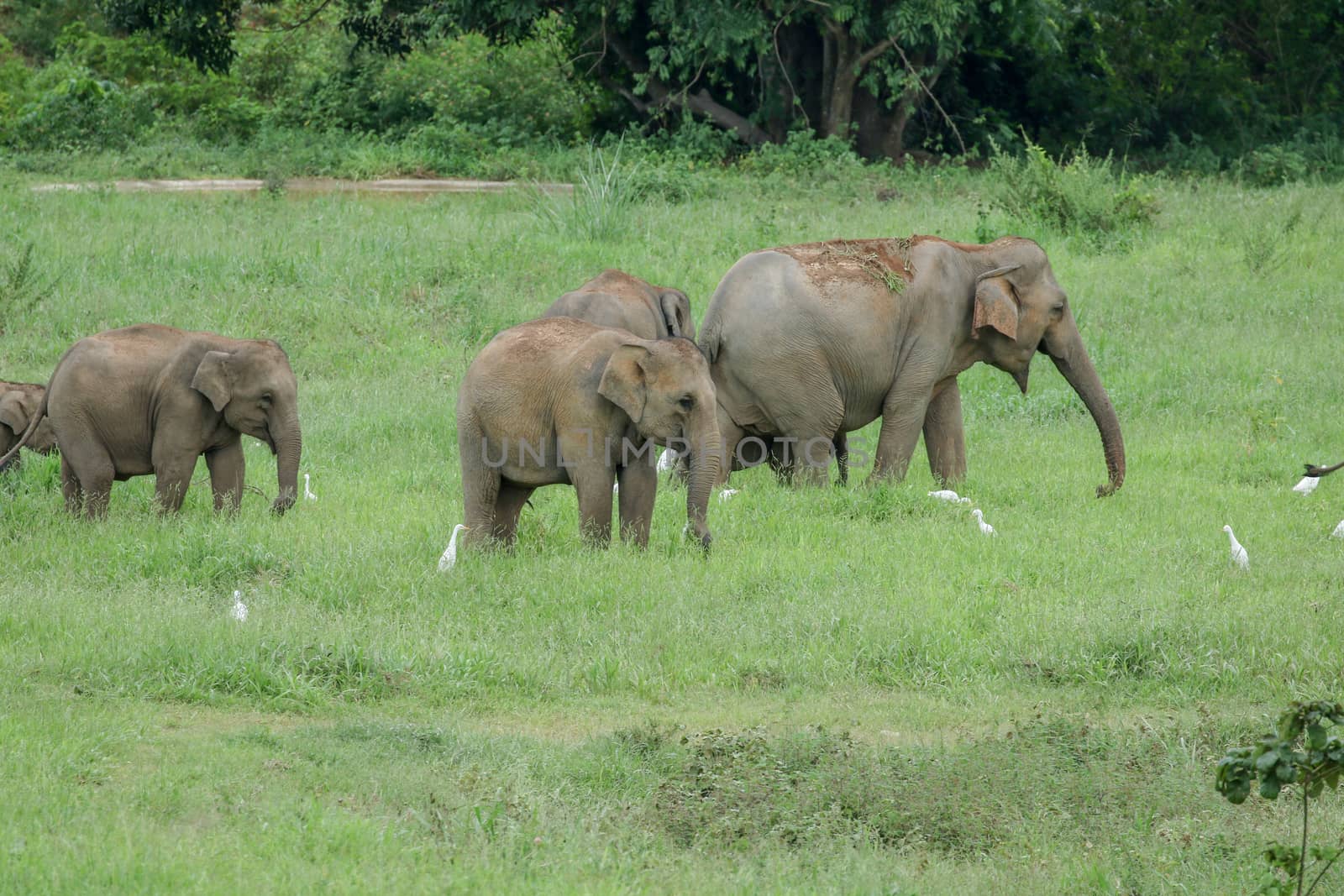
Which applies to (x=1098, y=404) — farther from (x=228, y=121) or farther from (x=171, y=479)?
(x=228, y=121)

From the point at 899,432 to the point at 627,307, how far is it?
221cm

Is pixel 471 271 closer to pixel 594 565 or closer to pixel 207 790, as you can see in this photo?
pixel 594 565

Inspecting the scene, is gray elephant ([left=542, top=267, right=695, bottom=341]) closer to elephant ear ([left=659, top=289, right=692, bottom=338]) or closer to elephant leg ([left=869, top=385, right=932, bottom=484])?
elephant ear ([left=659, top=289, right=692, bottom=338])

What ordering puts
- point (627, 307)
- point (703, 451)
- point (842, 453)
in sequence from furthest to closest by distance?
point (842, 453) → point (627, 307) → point (703, 451)

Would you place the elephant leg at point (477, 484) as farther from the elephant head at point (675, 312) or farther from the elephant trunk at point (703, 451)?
the elephant head at point (675, 312)

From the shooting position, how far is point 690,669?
7730 mm

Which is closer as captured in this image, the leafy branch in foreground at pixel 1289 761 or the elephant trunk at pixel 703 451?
the leafy branch in foreground at pixel 1289 761

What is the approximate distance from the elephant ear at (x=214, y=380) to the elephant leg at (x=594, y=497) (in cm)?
246

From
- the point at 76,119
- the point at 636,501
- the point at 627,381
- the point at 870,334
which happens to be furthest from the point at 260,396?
the point at 76,119

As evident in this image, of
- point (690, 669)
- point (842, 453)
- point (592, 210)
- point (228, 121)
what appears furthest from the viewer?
point (228, 121)

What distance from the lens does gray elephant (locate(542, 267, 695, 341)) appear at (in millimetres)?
12211

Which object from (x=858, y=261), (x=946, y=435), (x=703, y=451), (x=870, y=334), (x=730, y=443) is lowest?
(x=730, y=443)

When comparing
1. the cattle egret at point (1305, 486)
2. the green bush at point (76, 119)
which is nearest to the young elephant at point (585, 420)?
the cattle egret at point (1305, 486)

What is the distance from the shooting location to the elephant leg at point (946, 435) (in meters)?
12.0
